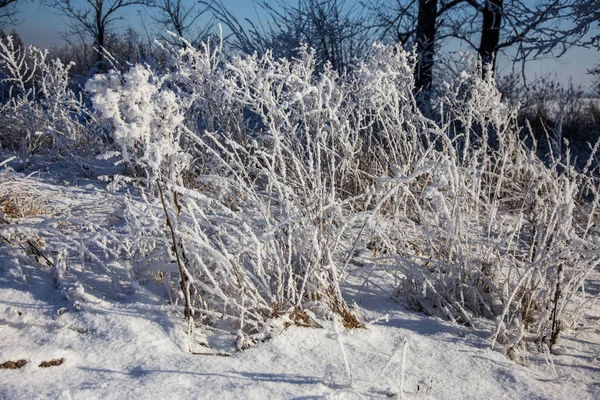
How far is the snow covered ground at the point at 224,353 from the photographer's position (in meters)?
1.28

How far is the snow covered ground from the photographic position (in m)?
1.28

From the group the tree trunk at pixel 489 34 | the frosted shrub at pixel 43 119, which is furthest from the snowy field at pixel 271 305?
the tree trunk at pixel 489 34

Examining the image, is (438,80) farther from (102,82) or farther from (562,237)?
(102,82)

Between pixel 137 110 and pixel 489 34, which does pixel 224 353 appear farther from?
pixel 489 34

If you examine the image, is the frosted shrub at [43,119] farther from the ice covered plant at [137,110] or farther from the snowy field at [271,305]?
the ice covered plant at [137,110]

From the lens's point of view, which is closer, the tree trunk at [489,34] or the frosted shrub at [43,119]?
the frosted shrub at [43,119]

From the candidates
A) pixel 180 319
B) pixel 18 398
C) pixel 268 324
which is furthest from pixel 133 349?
pixel 268 324

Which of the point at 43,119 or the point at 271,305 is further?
the point at 43,119

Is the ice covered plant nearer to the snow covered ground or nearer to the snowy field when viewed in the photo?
the snowy field

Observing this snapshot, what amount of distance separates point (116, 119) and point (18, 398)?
29.2 inches

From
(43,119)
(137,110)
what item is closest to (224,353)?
(137,110)

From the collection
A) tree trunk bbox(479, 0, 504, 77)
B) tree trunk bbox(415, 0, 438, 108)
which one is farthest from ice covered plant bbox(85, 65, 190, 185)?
tree trunk bbox(479, 0, 504, 77)

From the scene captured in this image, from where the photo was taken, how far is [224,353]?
4.83 ft

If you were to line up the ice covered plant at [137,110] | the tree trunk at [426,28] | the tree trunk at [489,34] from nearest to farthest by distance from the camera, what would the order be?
1. the ice covered plant at [137,110]
2. the tree trunk at [489,34]
3. the tree trunk at [426,28]
